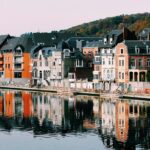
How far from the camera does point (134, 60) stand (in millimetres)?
86500

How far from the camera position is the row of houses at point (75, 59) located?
8656 cm

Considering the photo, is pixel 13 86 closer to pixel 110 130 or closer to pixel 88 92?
pixel 88 92

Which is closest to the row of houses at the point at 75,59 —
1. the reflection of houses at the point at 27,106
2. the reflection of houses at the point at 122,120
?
the reflection of houses at the point at 27,106

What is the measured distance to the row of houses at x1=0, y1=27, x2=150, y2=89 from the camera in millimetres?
86562

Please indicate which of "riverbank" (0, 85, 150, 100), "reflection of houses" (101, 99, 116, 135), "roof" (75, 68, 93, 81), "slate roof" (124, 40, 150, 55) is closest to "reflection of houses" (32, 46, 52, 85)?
"riverbank" (0, 85, 150, 100)

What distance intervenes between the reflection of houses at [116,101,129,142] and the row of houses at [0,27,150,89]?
48.6 ft

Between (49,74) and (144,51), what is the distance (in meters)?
27.7

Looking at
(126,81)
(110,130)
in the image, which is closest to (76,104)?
(126,81)

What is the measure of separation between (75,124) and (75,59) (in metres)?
48.5

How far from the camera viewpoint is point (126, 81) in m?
86.4

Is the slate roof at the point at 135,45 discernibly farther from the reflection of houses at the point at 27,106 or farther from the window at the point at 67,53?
the window at the point at 67,53

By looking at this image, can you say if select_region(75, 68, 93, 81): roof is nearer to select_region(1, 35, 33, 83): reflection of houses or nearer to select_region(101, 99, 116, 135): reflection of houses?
select_region(1, 35, 33, 83): reflection of houses

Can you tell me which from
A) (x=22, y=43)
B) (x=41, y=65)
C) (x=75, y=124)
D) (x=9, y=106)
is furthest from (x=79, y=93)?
(x=75, y=124)

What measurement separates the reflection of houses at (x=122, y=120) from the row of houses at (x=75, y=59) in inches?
583
